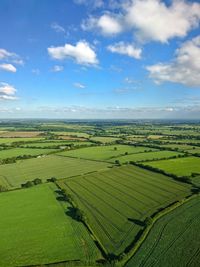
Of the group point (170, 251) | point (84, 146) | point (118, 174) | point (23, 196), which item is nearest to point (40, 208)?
point (23, 196)

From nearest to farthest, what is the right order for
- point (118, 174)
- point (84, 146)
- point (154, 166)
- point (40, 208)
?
point (40, 208) < point (118, 174) < point (154, 166) < point (84, 146)

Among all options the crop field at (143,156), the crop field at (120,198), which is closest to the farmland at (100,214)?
the crop field at (120,198)

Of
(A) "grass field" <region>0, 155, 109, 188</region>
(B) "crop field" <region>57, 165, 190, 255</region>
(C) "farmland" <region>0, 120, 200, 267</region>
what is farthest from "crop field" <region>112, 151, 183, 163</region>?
(B) "crop field" <region>57, 165, 190, 255</region>

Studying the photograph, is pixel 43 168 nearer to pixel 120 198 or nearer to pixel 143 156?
pixel 120 198

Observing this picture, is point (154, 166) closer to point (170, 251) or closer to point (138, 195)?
point (138, 195)

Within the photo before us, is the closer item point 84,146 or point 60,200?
point 60,200

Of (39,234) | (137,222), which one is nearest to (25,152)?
(39,234)

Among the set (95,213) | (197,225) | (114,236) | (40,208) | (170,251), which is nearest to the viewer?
(170,251)
